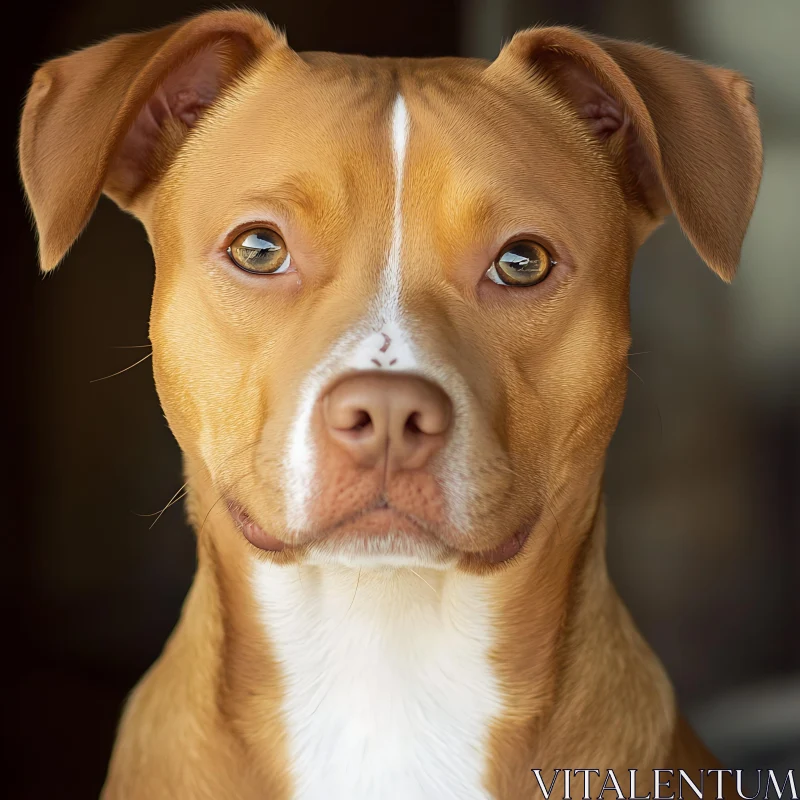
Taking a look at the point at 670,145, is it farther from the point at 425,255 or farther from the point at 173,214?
the point at 173,214

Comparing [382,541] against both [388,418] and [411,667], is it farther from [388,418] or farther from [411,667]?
[411,667]

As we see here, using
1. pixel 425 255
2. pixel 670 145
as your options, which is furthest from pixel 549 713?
pixel 670 145

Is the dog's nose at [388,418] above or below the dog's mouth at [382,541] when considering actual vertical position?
above

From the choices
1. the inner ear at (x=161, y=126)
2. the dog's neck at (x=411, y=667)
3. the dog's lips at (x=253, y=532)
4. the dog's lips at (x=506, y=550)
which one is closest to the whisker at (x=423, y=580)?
the dog's neck at (x=411, y=667)

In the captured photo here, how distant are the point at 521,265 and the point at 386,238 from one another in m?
0.28

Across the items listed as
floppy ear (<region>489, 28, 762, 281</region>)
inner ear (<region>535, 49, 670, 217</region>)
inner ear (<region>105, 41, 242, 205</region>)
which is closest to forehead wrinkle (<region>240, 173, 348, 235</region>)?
inner ear (<region>105, 41, 242, 205</region>)

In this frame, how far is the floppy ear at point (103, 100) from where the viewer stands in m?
2.32

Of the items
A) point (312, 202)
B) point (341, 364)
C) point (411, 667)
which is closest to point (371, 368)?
point (341, 364)

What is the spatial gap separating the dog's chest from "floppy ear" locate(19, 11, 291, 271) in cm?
85

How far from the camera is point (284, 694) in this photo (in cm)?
240

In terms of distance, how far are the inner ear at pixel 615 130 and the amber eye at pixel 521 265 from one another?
0.41 metres

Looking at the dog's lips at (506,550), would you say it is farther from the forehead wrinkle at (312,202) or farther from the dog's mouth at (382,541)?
the forehead wrinkle at (312,202)

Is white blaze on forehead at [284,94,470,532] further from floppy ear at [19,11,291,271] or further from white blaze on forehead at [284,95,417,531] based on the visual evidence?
floppy ear at [19,11,291,271]

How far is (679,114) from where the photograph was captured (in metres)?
2.41
